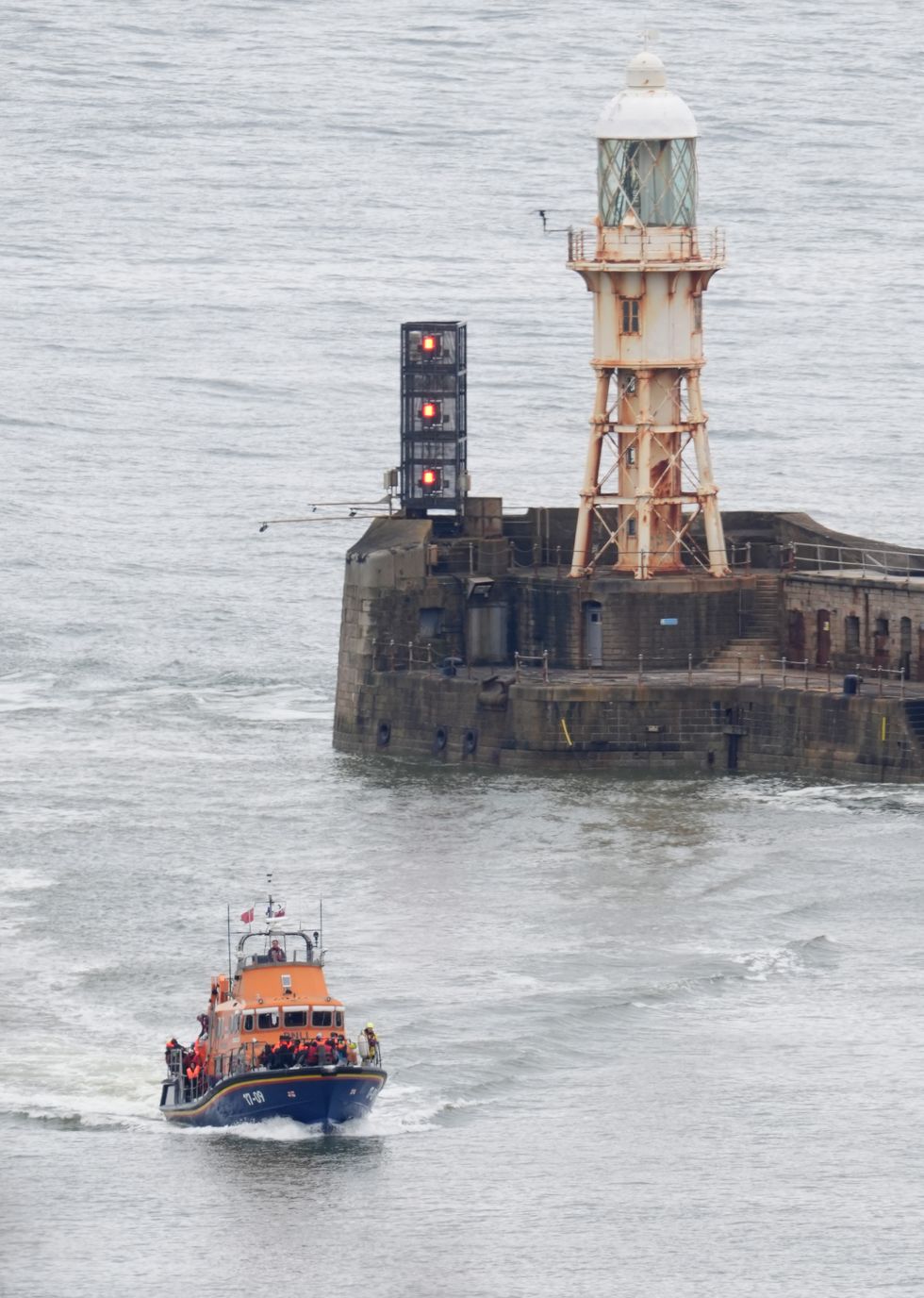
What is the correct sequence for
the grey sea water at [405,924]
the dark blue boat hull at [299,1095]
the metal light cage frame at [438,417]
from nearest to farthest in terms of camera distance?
the grey sea water at [405,924] < the dark blue boat hull at [299,1095] < the metal light cage frame at [438,417]

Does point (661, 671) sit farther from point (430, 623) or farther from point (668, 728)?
point (430, 623)

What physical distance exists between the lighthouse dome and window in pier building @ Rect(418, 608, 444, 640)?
1516 centimetres

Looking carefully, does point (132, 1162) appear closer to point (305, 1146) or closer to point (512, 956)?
point (305, 1146)

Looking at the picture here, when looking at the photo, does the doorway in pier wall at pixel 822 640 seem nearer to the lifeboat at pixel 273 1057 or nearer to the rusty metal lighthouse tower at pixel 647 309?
the rusty metal lighthouse tower at pixel 647 309

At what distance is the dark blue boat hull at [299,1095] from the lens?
276 ft

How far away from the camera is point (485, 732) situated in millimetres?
122250

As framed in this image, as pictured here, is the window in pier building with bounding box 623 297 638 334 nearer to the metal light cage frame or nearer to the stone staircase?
the metal light cage frame

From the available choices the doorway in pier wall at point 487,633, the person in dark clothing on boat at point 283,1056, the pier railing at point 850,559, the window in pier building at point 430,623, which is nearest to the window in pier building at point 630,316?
the pier railing at point 850,559

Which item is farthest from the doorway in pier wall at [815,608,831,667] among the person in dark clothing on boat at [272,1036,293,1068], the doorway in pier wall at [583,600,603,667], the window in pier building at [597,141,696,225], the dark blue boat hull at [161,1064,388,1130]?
the person in dark clothing on boat at [272,1036,293,1068]

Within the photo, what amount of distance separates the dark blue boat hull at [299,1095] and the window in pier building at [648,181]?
48419mm

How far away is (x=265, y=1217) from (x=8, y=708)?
167ft

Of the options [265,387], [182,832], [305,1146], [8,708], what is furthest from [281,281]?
[305,1146]

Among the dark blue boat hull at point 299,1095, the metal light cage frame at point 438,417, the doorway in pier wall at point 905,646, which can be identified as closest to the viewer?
the dark blue boat hull at point 299,1095

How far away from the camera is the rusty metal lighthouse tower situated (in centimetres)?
12738
